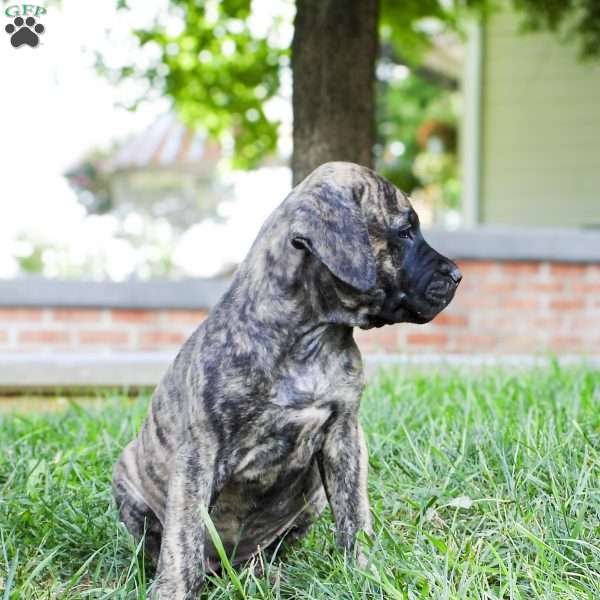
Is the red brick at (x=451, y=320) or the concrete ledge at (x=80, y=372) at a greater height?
the red brick at (x=451, y=320)

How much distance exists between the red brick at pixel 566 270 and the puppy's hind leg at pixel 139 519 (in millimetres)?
4827

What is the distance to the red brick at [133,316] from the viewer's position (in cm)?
684

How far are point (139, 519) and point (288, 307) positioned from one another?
0.97 metres

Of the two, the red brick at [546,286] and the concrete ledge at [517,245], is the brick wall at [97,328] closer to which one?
the concrete ledge at [517,245]

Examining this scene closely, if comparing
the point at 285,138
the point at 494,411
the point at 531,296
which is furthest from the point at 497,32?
the point at 494,411

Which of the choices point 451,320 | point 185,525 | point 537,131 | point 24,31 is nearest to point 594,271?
point 451,320

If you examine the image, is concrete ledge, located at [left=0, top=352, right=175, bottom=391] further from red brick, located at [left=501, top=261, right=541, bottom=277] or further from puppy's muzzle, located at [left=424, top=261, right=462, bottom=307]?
puppy's muzzle, located at [left=424, top=261, right=462, bottom=307]

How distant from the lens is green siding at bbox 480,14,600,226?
36.3 ft

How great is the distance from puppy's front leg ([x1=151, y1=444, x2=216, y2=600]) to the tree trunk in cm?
370

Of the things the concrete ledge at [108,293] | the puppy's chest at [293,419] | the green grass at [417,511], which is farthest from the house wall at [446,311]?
the puppy's chest at [293,419]

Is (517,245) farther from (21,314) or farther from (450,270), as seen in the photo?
(450,270)

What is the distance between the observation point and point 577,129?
36.6 feet

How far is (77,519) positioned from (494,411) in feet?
6.47

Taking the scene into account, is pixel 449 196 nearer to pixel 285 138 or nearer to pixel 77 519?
pixel 285 138
